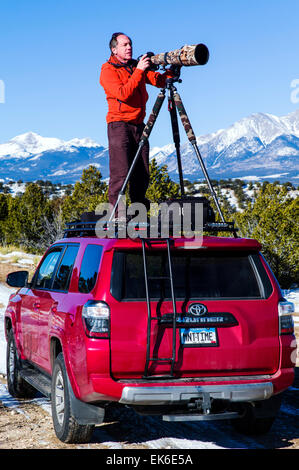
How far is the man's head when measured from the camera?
266 inches

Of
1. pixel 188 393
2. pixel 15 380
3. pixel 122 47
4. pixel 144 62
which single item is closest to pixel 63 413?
pixel 188 393

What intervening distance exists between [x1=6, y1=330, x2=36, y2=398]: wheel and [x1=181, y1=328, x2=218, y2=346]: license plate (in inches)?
116

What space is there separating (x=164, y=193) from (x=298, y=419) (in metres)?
21.3

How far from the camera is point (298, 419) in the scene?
20.0ft

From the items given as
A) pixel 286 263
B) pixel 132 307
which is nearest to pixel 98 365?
pixel 132 307

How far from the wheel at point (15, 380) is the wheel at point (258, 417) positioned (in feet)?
7.89

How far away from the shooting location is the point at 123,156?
703cm

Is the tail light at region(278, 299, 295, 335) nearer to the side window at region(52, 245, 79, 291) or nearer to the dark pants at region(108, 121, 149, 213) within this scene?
the side window at region(52, 245, 79, 291)

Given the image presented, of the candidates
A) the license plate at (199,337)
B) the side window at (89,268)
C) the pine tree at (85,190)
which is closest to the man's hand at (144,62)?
the side window at (89,268)

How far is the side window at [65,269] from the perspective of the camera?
550cm

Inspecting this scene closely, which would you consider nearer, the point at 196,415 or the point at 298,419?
the point at 196,415

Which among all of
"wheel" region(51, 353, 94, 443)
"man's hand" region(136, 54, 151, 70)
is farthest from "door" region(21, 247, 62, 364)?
"man's hand" region(136, 54, 151, 70)

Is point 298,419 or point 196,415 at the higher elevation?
point 196,415
